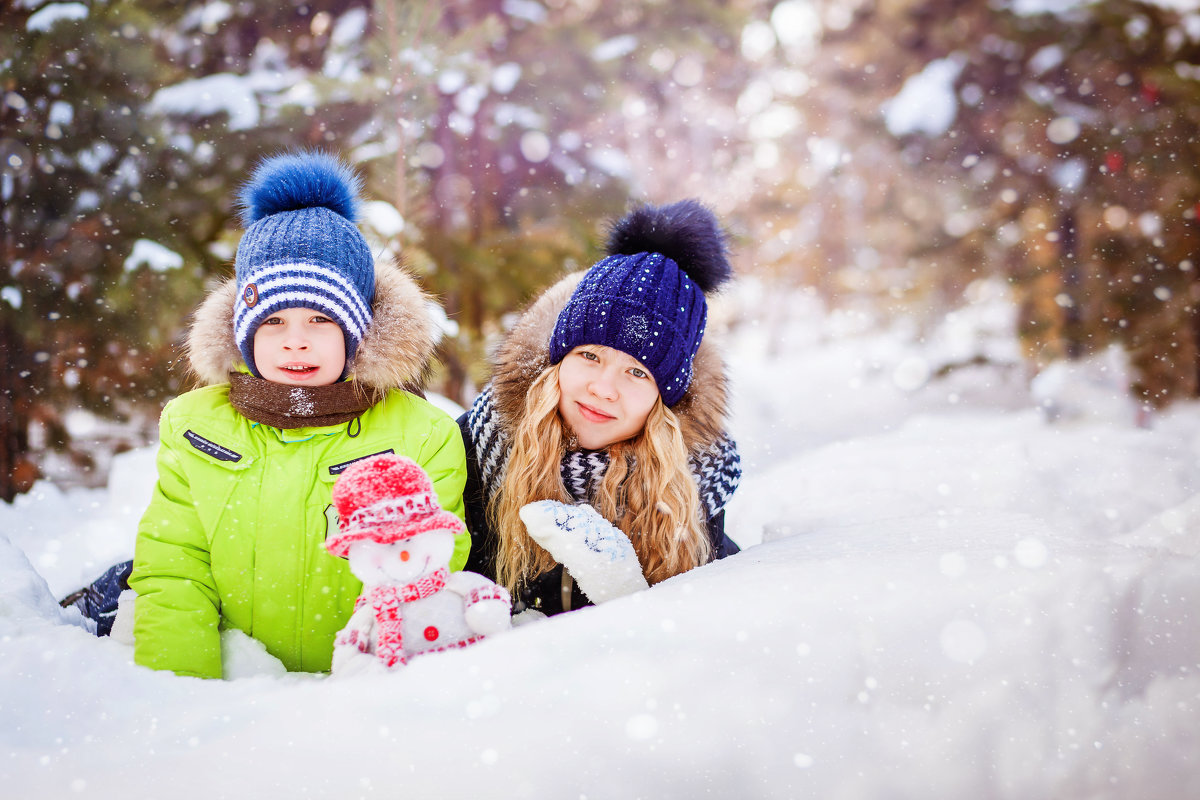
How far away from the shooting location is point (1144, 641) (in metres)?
1.16

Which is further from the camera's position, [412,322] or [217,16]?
[217,16]

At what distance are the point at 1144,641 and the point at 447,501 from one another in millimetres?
1486

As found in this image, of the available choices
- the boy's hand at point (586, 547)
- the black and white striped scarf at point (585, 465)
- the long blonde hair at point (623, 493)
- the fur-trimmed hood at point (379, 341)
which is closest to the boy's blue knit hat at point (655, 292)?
the long blonde hair at point (623, 493)

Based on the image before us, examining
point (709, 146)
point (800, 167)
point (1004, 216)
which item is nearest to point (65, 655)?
point (1004, 216)

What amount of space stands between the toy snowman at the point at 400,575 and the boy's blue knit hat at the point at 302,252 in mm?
632

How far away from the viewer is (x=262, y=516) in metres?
1.83

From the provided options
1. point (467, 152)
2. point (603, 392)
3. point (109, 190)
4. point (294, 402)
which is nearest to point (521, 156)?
point (467, 152)

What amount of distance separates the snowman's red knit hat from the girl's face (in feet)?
2.20

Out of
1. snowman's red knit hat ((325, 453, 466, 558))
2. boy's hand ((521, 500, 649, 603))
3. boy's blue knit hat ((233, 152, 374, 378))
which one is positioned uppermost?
boy's blue knit hat ((233, 152, 374, 378))

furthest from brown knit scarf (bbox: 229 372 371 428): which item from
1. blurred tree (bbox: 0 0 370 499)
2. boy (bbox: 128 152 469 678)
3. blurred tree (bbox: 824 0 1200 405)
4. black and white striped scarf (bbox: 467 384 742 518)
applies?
blurred tree (bbox: 824 0 1200 405)

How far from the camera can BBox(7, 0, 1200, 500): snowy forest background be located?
3.33m

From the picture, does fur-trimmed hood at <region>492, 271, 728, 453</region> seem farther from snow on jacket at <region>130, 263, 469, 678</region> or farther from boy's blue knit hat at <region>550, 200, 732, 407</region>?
snow on jacket at <region>130, 263, 469, 678</region>

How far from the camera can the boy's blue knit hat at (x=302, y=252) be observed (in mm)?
1873

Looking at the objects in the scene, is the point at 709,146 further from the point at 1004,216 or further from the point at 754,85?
the point at 1004,216
